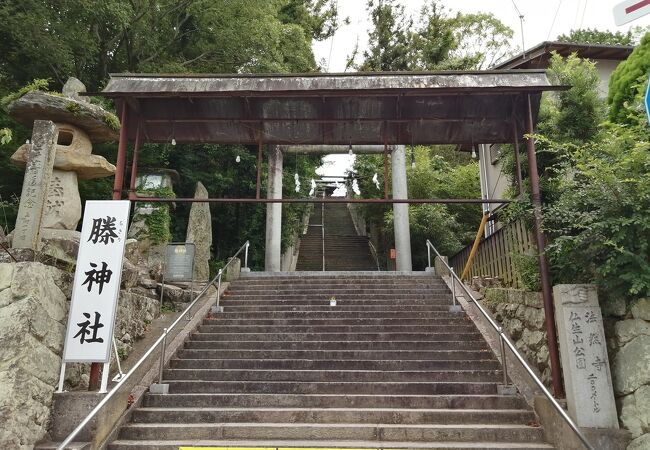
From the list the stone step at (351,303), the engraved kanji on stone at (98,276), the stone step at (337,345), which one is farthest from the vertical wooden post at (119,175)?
the stone step at (351,303)

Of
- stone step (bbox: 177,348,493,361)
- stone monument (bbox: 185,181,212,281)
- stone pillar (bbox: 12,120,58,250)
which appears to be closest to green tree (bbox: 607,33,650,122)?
stone step (bbox: 177,348,493,361)

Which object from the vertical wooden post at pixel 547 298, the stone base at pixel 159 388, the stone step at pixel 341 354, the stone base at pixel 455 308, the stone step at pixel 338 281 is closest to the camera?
the vertical wooden post at pixel 547 298

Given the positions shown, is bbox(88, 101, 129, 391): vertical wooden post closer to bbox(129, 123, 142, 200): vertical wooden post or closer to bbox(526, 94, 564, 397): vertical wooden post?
bbox(129, 123, 142, 200): vertical wooden post

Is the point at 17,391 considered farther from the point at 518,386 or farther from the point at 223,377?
the point at 518,386

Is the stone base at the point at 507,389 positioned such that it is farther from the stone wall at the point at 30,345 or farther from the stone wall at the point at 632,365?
the stone wall at the point at 30,345

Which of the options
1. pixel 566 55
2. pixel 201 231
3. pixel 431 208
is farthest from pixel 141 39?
pixel 566 55

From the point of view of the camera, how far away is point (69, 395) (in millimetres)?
4293

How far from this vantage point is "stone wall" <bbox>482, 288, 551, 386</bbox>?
224 inches

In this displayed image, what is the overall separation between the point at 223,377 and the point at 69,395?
2.15 m

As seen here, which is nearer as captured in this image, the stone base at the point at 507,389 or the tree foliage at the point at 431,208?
the stone base at the point at 507,389

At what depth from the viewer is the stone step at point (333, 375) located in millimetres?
5855

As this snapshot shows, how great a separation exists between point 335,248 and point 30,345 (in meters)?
17.2

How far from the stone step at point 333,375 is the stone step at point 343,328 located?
53.4 inches

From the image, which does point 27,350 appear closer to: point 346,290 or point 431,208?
point 346,290
